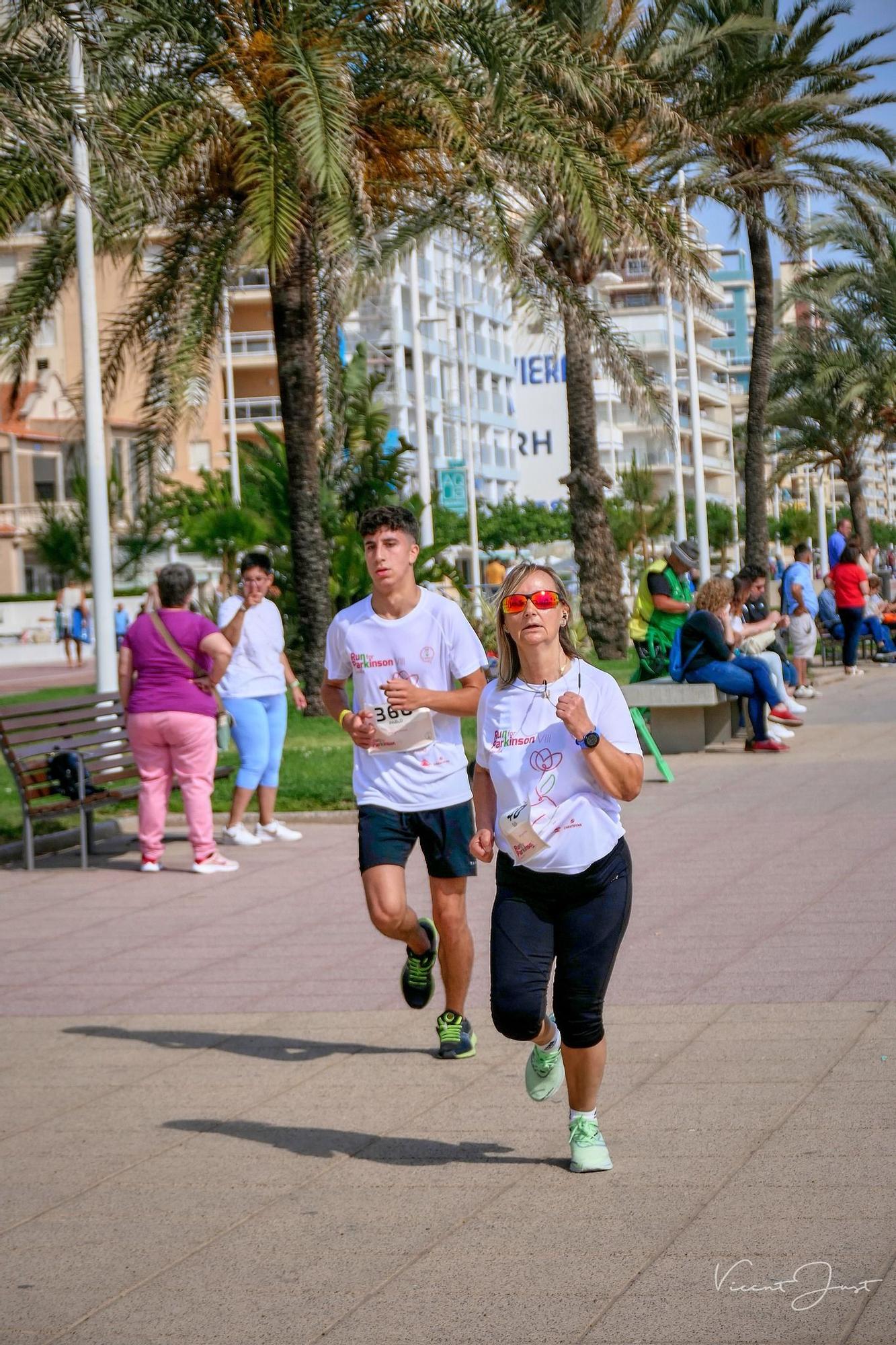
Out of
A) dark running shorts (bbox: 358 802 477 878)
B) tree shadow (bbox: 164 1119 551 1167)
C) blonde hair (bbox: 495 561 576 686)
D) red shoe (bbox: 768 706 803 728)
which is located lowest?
tree shadow (bbox: 164 1119 551 1167)

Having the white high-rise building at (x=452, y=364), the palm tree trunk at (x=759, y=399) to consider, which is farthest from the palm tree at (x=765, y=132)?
the white high-rise building at (x=452, y=364)

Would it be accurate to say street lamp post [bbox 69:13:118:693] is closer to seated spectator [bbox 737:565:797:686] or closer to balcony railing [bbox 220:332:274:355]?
seated spectator [bbox 737:565:797:686]

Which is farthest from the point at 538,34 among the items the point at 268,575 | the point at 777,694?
the point at 268,575

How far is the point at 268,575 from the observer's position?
38.0ft

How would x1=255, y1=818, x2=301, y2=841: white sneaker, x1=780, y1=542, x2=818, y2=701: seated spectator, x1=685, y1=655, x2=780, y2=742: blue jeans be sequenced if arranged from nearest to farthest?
x1=255, y1=818, x2=301, y2=841: white sneaker, x1=685, y1=655, x2=780, y2=742: blue jeans, x1=780, y1=542, x2=818, y2=701: seated spectator

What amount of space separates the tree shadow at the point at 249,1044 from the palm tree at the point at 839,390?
121 feet

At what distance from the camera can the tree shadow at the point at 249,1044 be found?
6.58 meters

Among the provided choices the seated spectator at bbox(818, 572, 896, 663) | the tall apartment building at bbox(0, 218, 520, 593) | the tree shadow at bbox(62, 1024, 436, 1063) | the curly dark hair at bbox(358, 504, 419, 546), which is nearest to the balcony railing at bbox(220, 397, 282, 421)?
the tall apartment building at bbox(0, 218, 520, 593)

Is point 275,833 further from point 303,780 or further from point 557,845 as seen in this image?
point 557,845

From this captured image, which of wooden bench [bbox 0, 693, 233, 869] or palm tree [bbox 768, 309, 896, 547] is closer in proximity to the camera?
wooden bench [bbox 0, 693, 233, 869]

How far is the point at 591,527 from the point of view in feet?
91.6

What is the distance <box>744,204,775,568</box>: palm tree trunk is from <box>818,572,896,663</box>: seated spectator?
269 cm

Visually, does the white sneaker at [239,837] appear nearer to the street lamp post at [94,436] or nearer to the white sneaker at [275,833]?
the white sneaker at [275,833]

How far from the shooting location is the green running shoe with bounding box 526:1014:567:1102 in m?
5.21
